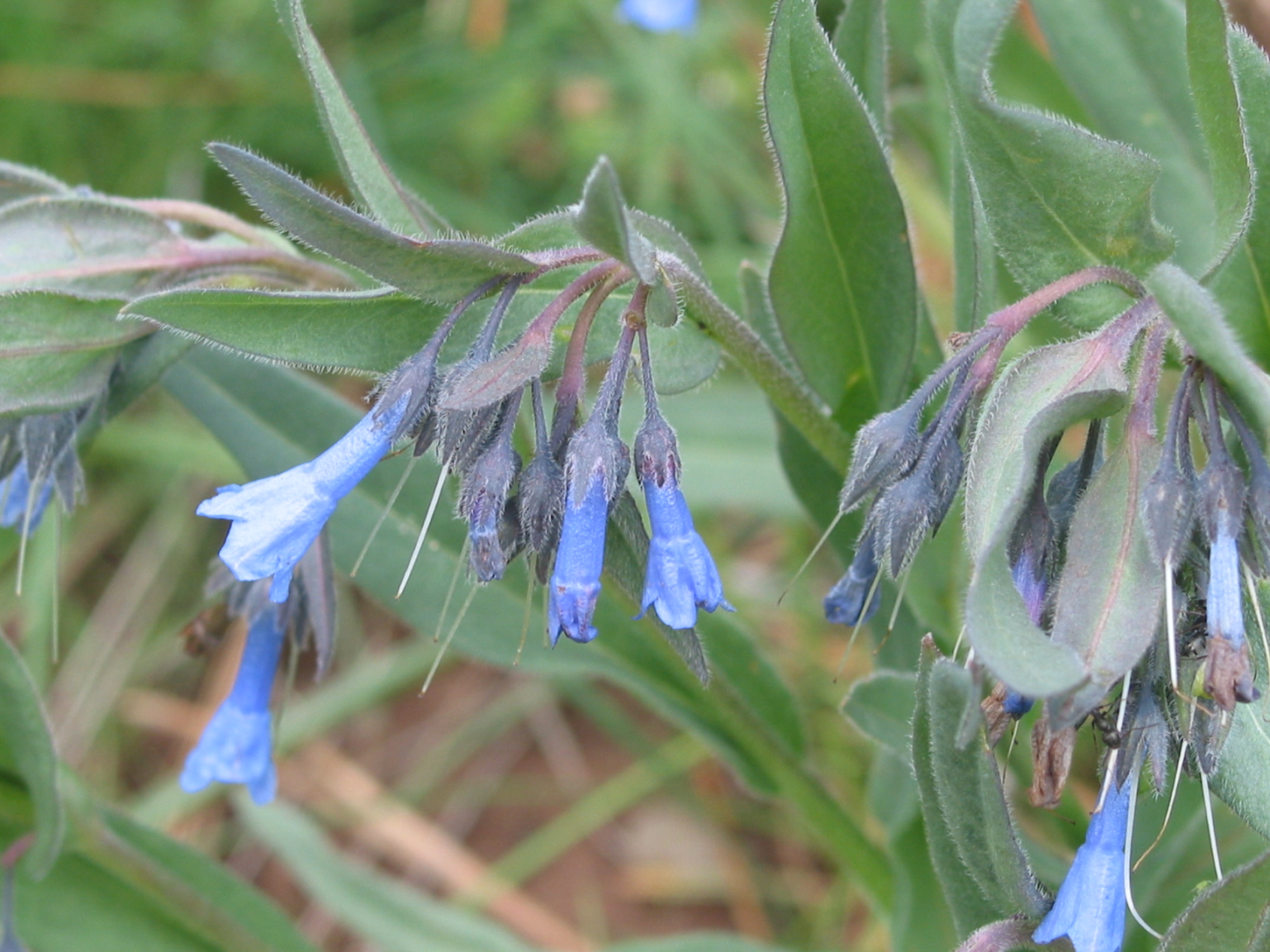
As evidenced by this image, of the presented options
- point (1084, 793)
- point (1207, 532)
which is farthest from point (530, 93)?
point (1207, 532)

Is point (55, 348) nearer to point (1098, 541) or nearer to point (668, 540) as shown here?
point (668, 540)

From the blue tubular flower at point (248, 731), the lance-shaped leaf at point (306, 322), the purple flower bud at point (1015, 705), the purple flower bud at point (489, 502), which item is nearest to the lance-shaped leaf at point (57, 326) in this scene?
the lance-shaped leaf at point (306, 322)

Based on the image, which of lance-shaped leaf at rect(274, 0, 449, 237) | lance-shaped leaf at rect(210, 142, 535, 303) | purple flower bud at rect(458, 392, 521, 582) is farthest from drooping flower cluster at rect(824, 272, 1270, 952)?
lance-shaped leaf at rect(274, 0, 449, 237)

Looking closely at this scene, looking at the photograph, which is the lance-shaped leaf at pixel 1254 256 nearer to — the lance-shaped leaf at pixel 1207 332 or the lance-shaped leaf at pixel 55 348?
the lance-shaped leaf at pixel 1207 332

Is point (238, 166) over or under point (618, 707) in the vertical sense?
over

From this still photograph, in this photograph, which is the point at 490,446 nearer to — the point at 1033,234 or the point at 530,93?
the point at 1033,234

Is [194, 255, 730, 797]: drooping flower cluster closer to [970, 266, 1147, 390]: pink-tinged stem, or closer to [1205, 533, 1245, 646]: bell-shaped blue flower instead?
[970, 266, 1147, 390]: pink-tinged stem
